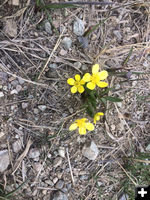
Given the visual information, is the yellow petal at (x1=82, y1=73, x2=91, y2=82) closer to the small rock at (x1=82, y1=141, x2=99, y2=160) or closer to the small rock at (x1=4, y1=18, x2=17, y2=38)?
the small rock at (x1=82, y1=141, x2=99, y2=160)

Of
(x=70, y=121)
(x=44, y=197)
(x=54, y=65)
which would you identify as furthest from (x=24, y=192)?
(x=54, y=65)

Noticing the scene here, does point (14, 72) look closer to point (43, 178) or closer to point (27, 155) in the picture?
point (27, 155)

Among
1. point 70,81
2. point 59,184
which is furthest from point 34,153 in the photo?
point 70,81

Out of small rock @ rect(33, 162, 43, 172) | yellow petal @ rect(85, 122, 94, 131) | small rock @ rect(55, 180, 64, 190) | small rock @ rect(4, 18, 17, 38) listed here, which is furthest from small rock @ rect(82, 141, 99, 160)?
small rock @ rect(4, 18, 17, 38)

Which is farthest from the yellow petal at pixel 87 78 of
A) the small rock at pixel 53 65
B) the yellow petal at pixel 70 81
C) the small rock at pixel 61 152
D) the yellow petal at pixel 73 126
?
the small rock at pixel 61 152

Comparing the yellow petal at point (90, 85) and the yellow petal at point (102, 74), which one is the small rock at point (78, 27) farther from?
the yellow petal at point (90, 85)

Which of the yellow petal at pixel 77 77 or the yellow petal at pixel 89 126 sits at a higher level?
→ the yellow petal at pixel 77 77

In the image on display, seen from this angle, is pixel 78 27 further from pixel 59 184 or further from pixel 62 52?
pixel 59 184
